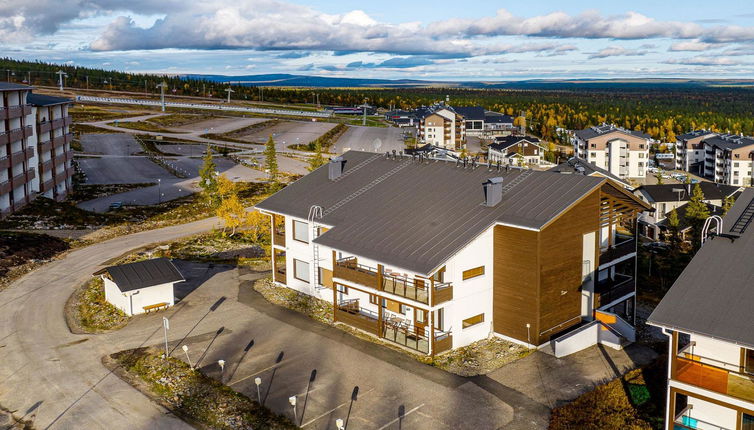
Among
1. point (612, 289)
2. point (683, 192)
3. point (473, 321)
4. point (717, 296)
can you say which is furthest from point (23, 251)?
point (683, 192)

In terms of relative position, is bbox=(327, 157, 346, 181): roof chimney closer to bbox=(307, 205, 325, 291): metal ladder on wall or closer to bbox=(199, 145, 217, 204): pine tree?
bbox=(307, 205, 325, 291): metal ladder on wall

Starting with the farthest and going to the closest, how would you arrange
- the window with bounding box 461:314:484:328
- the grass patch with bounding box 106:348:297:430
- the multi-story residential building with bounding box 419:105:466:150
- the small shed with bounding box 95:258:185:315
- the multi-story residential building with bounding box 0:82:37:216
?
the multi-story residential building with bounding box 419:105:466:150 → the multi-story residential building with bounding box 0:82:37:216 → the small shed with bounding box 95:258:185:315 → the window with bounding box 461:314:484:328 → the grass patch with bounding box 106:348:297:430

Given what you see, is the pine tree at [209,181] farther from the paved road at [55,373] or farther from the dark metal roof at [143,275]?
the dark metal roof at [143,275]

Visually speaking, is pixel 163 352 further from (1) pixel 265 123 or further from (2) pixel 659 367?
(1) pixel 265 123

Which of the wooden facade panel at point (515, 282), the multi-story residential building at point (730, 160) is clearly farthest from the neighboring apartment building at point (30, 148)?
the multi-story residential building at point (730, 160)

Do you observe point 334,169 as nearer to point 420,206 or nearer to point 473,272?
point 420,206

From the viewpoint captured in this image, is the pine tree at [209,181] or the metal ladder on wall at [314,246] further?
the pine tree at [209,181]

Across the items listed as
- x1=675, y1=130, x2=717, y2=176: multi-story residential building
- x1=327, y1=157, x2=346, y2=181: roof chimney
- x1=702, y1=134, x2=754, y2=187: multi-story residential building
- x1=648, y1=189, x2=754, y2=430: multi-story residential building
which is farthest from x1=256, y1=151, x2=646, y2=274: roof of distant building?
x1=675, y1=130, x2=717, y2=176: multi-story residential building
